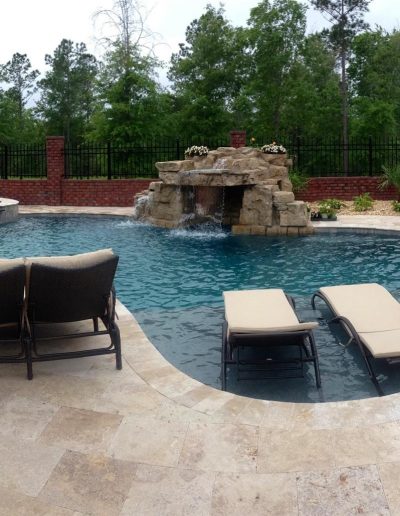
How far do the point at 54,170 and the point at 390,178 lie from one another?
34.4ft

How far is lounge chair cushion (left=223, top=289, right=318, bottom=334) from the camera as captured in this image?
4.40m

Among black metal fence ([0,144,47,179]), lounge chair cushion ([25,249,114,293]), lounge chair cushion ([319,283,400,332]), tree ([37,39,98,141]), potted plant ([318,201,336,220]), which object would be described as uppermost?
tree ([37,39,98,141])

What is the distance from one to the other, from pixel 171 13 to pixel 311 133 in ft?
34.5

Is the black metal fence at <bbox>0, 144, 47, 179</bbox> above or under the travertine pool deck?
above

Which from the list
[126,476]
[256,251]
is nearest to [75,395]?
[126,476]

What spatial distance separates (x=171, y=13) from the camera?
24.2 meters

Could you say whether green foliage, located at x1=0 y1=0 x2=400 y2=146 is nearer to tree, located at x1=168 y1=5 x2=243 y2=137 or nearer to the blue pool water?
tree, located at x1=168 y1=5 x2=243 y2=137

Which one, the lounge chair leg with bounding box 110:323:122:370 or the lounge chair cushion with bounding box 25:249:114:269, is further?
the lounge chair leg with bounding box 110:323:122:370

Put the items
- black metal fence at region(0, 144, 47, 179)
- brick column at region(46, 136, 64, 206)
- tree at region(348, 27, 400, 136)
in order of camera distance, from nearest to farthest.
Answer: brick column at region(46, 136, 64, 206), black metal fence at region(0, 144, 47, 179), tree at region(348, 27, 400, 136)

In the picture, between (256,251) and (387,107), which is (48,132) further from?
(256,251)

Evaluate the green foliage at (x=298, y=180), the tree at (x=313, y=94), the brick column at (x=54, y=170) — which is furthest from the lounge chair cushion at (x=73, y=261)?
the tree at (x=313, y=94)

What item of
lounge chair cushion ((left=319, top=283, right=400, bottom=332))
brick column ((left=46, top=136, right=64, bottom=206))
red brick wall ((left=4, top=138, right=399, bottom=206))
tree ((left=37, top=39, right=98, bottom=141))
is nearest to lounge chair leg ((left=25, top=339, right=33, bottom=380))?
lounge chair cushion ((left=319, top=283, right=400, bottom=332))

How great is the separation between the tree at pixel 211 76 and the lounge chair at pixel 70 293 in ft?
85.1

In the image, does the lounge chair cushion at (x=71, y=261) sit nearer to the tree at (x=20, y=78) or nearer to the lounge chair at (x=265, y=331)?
the lounge chair at (x=265, y=331)
